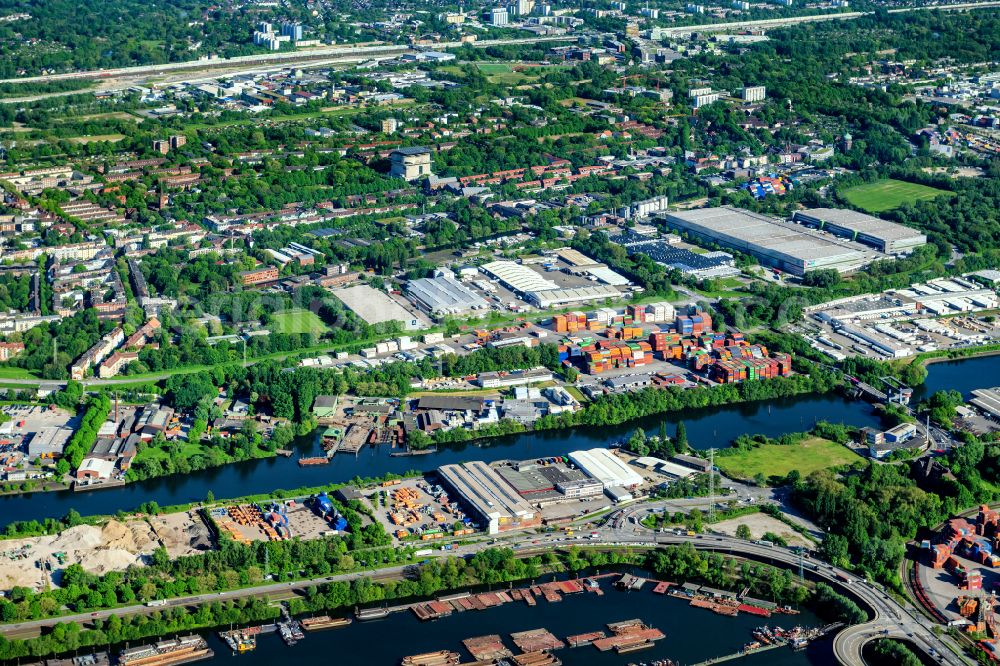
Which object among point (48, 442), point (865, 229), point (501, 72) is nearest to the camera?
point (48, 442)

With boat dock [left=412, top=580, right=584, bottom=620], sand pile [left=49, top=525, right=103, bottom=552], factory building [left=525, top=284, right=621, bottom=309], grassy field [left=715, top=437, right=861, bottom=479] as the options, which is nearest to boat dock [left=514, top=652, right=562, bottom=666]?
boat dock [left=412, top=580, right=584, bottom=620]

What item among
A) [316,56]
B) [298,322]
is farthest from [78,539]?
[316,56]

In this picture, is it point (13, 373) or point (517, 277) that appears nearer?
point (13, 373)

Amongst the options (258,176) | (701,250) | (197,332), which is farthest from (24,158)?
(701,250)

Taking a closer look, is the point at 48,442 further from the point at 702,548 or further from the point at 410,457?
the point at 702,548

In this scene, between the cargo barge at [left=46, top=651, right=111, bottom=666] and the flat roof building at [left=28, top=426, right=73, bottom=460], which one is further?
the flat roof building at [left=28, top=426, right=73, bottom=460]

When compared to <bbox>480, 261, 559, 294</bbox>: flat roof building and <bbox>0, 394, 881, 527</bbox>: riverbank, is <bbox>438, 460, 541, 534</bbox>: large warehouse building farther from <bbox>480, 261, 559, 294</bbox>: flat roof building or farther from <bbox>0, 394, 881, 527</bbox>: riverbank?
<bbox>480, 261, 559, 294</bbox>: flat roof building
